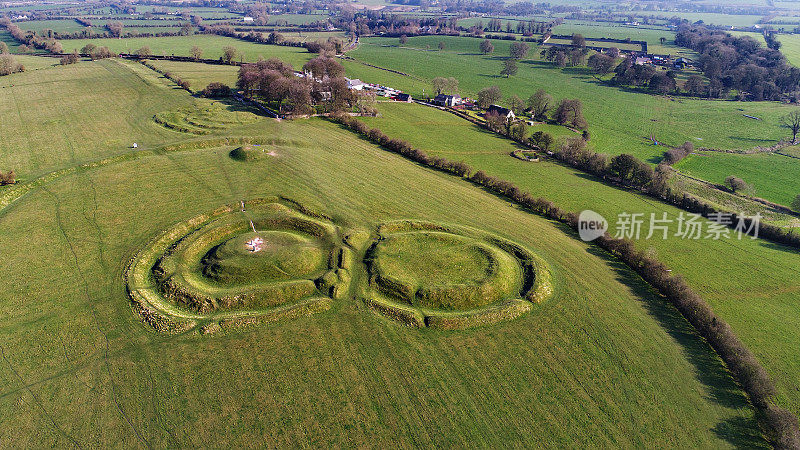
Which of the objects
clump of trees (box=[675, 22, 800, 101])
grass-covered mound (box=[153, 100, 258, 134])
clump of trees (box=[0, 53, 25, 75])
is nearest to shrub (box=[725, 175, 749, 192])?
clump of trees (box=[675, 22, 800, 101])

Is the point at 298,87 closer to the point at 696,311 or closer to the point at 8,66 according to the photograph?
the point at 696,311

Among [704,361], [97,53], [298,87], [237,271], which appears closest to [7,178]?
[237,271]

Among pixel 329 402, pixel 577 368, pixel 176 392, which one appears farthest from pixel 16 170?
pixel 577 368

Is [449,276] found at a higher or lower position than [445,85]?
lower

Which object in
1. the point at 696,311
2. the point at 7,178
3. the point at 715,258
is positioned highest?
the point at 7,178

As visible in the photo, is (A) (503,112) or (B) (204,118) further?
(A) (503,112)

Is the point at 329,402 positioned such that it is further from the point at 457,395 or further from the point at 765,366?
the point at 765,366

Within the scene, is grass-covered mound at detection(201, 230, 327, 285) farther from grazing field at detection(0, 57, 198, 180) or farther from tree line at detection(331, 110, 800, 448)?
grazing field at detection(0, 57, 198, 180)
